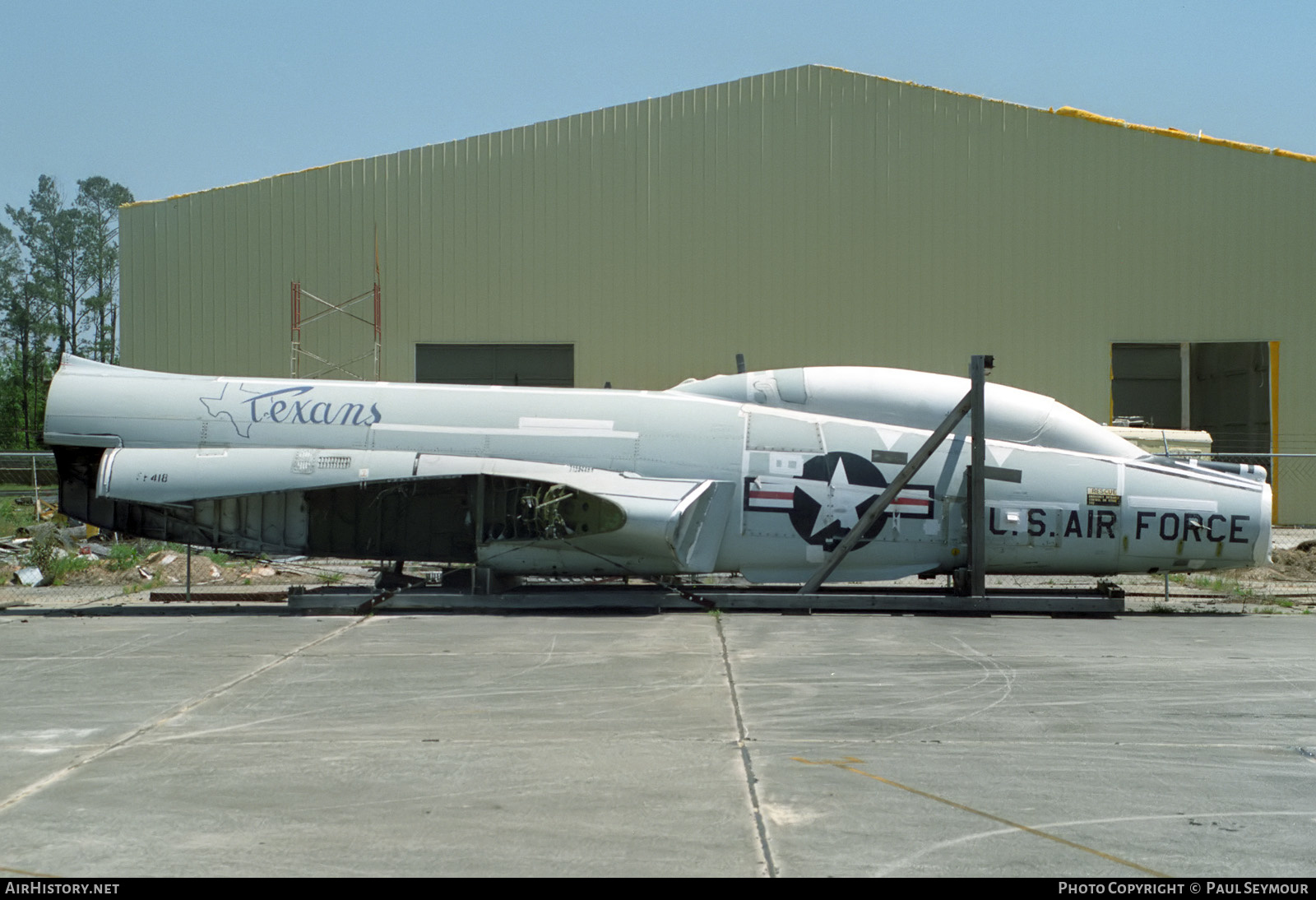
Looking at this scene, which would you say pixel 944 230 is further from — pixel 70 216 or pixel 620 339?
pixel 70 216

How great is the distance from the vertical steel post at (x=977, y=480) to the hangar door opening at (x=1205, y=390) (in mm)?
14078

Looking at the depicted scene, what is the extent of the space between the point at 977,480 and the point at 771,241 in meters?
11.5

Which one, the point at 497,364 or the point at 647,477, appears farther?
the point at 497,364

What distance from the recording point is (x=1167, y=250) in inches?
885

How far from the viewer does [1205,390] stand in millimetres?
30359

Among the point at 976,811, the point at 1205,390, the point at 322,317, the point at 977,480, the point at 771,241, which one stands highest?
the point at 771,241

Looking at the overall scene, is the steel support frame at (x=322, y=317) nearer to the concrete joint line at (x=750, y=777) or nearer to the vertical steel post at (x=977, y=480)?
the vertical steel post at (x=977, y=480)

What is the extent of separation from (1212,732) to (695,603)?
6.04 meters

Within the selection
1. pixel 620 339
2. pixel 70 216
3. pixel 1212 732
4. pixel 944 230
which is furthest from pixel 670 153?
pixel 70 216

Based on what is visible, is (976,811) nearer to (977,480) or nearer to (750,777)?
(750,777)

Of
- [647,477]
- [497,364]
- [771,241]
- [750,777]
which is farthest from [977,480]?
[497,364]

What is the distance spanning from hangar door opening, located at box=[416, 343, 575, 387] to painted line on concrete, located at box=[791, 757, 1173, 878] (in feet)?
57.2

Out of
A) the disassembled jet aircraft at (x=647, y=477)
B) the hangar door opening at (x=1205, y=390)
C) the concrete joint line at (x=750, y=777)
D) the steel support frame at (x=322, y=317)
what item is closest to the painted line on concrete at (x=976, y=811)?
the concrete joint line at (x=750, y=777)

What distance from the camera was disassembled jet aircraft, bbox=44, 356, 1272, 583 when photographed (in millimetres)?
11953
